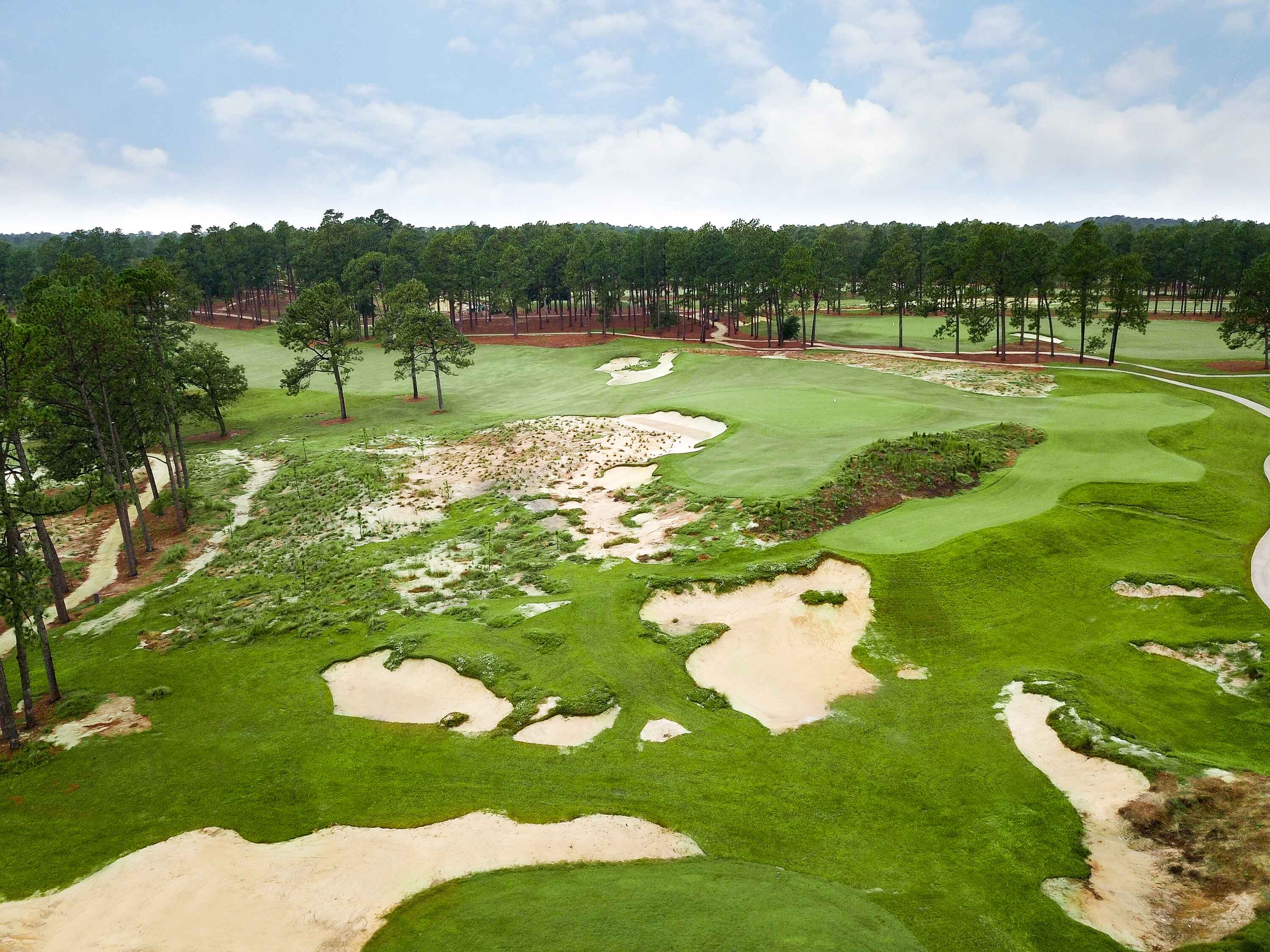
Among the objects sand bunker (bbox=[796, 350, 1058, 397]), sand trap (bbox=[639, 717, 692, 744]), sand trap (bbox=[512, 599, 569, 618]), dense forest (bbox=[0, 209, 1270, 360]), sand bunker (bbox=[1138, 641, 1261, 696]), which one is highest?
dense forest (bbox=[0, 209, 1270, 360])

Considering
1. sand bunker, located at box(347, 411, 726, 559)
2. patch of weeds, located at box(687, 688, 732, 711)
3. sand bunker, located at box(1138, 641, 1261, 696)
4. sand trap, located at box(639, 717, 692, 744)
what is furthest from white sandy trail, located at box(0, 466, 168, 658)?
sand bunker, located at box(1138, 641, 1261, 696)

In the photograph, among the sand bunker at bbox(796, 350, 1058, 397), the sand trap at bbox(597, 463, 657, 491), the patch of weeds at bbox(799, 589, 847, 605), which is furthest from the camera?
the sand bunker at bbox(796, 350, 1058, 397)

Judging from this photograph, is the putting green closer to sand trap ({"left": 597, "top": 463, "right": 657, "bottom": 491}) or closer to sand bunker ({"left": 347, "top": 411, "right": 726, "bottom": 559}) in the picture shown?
sand bunker ({"left": 347, "top": 411, "right": 726, "bottom": 559})

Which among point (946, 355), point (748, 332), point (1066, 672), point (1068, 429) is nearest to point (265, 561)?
point (1066, 672)

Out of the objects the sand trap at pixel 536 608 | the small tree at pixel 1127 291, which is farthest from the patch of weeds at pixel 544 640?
the small tree at pixel 1127 291

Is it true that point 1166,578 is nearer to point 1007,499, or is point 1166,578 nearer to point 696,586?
point 1007,499

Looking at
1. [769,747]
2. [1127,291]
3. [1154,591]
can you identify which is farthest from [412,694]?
[1127,291]
